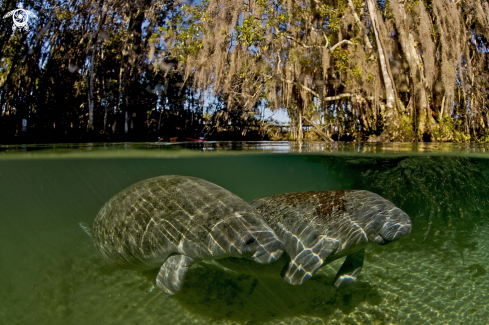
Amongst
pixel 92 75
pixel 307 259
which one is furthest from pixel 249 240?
pixel 92 75

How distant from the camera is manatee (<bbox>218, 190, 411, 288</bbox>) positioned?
148 inches

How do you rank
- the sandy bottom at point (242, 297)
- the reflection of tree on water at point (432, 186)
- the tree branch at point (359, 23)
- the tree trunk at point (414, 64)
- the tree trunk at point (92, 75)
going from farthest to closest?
the tree trunk at point (92, 75) → the tree branch at point (359, 23) → the tree trunk at point (414, 64) → the reflection of tree on water at point (432, 186) → the sandy bottom at point (242, 297)

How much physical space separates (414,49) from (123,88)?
14.1 m

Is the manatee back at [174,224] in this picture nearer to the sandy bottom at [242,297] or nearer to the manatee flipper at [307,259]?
the manatee flipper at [307,259]

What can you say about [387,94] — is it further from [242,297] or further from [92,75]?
[92,75]

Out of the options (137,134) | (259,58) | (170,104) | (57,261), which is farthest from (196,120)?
(57,261)

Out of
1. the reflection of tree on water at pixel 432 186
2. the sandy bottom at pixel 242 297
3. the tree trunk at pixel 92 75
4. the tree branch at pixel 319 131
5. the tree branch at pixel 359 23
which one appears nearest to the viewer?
the sandy bottom at pixel 242 297

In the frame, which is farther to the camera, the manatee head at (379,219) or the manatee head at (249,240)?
the manatee head at (379,219)

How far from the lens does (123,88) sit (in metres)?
17.2

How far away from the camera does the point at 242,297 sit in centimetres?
466

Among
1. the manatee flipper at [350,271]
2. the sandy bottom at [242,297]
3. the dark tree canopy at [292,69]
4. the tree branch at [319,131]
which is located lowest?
the sandy bottom at [242,297]

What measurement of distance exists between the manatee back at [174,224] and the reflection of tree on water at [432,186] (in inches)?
221

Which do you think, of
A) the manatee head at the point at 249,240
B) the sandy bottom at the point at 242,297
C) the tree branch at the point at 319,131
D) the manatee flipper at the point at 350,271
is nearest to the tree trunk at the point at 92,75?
the tree branch at the point at 319,131

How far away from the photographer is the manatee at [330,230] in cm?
375
